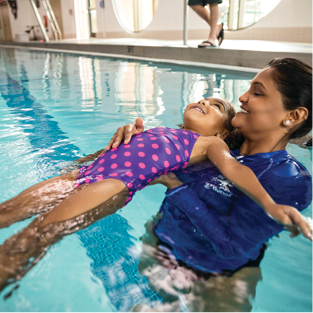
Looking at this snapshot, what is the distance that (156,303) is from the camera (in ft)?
3.97

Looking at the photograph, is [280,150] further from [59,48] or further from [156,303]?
[59,48]

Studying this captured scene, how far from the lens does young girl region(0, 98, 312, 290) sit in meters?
1.20

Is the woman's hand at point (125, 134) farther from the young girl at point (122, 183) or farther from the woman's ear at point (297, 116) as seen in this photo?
the woman's ear at point (297, 116)

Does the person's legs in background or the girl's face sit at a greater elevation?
the person's legs in background

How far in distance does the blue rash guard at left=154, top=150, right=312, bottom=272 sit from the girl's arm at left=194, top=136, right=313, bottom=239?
4cm

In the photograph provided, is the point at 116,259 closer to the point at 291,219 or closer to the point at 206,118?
the point at 291,219

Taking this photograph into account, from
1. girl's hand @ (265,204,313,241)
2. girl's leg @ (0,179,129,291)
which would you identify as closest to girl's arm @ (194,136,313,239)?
girl's hand @ (265,204,313,241)

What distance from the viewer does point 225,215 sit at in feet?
4.67

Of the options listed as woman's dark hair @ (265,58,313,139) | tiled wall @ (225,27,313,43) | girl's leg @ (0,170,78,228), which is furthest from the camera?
tiled wall @ (225,27,313,43)

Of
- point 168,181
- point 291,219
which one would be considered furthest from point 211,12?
point 291,219

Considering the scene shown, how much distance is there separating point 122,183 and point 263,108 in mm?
856

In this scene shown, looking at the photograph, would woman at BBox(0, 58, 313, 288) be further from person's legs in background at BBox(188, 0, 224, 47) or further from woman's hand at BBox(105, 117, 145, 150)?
person's legs in background at BBox(188, 0, 224, 47)

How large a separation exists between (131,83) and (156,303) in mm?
4950

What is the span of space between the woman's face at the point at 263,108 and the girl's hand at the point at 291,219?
571 millimetres
